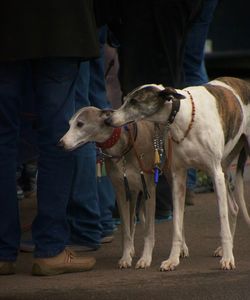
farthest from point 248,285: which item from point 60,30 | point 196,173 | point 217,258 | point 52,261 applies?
point 196,173

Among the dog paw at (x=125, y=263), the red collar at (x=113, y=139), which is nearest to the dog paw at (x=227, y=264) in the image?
the dog paw at (x=125, y=263)

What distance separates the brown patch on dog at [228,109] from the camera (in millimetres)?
6062

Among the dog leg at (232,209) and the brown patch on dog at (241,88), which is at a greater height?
the brown patch on dog at (241,88)

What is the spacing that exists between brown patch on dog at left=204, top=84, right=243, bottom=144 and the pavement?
789mm

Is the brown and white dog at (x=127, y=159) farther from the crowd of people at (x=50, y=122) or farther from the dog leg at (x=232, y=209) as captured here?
the dog leg at (x=232, y=209)

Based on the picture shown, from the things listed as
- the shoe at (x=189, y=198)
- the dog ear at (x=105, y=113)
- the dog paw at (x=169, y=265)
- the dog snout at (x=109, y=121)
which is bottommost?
the shoe at (x=189, y=198)

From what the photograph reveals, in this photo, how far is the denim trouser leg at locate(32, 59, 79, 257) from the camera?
5.75 meters

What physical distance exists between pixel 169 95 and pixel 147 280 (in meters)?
1.05

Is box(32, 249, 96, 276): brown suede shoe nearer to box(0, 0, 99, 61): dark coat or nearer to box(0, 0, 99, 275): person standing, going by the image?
box(0, 0, 99, 275): person standing

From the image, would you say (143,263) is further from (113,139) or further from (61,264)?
(113,139)

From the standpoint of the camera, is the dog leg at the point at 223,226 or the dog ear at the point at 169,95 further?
the dog leg at the point at 223,226

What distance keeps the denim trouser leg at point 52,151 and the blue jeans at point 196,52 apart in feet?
8.10

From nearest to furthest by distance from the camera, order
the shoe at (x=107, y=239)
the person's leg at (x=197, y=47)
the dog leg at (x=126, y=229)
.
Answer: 1. the dog leg at (x=126, y=229)
2. the shoe at (x=107, y=239)
3. the person's leg at (x=197, y=47)

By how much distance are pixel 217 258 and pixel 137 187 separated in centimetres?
67
